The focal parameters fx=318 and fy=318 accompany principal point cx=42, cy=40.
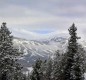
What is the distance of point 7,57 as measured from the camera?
39.7 m

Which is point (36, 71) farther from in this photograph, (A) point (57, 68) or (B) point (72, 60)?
(B) point (72, 60)

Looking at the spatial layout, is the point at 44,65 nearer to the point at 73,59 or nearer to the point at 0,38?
the point at 73,59

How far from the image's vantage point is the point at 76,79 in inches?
1977

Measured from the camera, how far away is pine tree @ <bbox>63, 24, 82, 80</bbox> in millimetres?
49438

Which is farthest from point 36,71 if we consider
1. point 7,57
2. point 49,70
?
point 7,57

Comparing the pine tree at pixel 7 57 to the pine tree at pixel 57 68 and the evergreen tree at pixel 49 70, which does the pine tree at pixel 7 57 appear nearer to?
the pine tree at pixel 57 68

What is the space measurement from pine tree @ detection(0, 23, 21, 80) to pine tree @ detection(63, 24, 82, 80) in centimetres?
1147

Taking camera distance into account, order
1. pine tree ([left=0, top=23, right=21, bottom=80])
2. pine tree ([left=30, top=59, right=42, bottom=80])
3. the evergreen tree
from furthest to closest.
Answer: the evergreen tree, pine tree ([left=30, top=59, right=42, bottom=80]), pine tree ([left=0, top=23, right=21, bottom=80])

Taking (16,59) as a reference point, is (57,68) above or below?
below

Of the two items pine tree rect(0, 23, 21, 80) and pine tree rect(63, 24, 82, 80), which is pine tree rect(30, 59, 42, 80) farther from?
pine tree rect(0, 23, 21, 80)

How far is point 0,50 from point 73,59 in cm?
1373

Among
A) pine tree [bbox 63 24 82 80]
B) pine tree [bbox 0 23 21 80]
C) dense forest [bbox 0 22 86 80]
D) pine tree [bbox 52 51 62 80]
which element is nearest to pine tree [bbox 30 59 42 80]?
pine tree [bbox 52 51 62 80]

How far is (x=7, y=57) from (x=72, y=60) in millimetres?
13990

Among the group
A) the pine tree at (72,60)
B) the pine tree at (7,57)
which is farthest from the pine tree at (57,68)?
the pine tree at (7,57)
